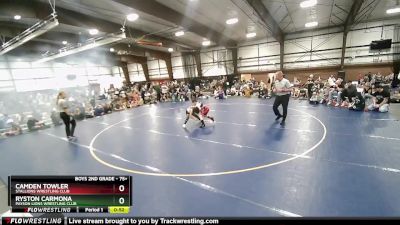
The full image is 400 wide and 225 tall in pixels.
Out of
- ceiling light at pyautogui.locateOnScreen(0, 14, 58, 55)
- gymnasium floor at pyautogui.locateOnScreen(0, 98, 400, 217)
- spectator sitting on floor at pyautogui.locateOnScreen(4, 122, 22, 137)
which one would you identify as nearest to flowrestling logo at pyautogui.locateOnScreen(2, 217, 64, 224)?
gymnasium floor at pyautogui.locateOnScreen(0, 98, 400, 217)

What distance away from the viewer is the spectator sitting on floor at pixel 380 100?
8805mm

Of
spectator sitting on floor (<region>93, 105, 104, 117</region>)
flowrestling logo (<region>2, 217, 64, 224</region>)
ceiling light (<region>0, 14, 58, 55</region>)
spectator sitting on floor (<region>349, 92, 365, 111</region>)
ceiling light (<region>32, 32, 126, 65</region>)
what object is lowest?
flowrestling logo (<region>2, 217, 64, 224</region>)

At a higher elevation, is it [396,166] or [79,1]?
[79,1]

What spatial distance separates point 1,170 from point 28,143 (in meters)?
2.95

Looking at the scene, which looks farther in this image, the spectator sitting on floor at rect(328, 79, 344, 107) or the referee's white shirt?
the spectator sitting on floor at rect(328, 79, 344, 107)

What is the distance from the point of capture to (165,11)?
40.7ft

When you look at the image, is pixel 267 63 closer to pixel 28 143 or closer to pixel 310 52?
pixel 310 52

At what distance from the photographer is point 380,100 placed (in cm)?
922

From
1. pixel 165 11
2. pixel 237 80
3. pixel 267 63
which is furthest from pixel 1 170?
pixel 267 63
